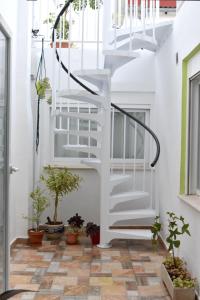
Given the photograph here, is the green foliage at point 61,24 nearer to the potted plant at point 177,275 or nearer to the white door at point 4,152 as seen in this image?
the white door at point 4,152

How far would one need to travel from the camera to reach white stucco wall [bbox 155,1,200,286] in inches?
111

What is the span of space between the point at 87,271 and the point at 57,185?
4.52 ft

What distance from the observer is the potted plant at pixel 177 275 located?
2697 millimetres

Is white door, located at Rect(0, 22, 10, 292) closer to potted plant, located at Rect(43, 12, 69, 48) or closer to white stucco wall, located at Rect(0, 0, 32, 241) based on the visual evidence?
white stucco wall, located at Rect(0, 0, 32, 241)

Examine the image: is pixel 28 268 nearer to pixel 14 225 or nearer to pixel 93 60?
pixel 14 225

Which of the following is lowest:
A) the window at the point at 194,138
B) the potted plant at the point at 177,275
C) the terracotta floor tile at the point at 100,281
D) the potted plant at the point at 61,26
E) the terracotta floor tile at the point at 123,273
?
the terracotta floor tile at the point at 123,273

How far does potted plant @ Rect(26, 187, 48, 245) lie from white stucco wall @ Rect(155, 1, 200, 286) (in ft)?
4.73

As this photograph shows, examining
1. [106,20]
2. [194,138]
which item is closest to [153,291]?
[194,138]

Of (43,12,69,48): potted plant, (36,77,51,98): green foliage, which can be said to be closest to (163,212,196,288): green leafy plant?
(36,77,51,98): green foliage

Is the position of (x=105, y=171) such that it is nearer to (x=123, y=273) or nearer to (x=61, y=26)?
(x=123, y=273)

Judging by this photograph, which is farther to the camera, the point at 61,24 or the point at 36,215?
the point at 36,215

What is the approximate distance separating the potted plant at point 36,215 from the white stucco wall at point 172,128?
56.7 inches

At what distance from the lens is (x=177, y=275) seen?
116 inches

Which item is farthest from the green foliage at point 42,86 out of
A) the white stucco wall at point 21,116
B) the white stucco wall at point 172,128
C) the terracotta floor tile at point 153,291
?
the terracotta floor tile at point 153,291
